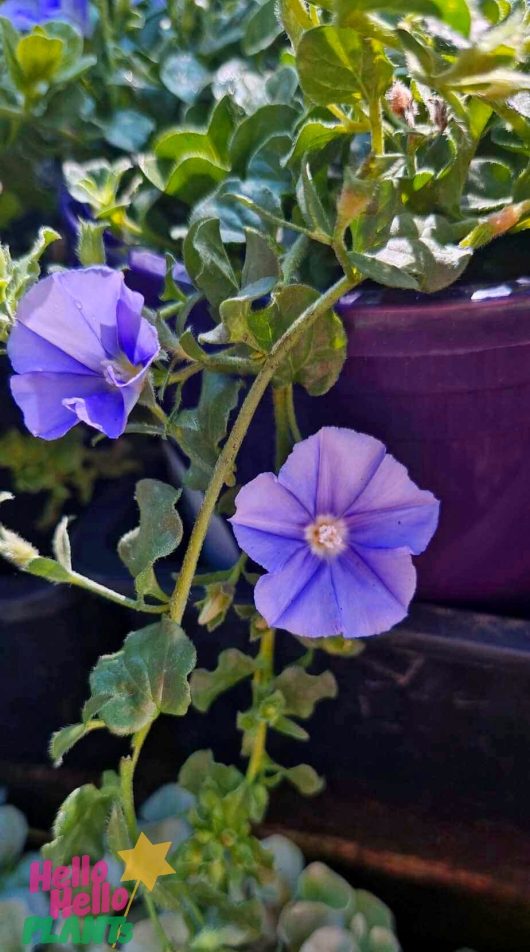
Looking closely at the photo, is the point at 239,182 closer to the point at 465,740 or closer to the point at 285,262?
the point at 285,262

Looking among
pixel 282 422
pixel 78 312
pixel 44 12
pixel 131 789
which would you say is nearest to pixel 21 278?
pixel 78 312

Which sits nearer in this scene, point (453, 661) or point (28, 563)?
point (28, 563)

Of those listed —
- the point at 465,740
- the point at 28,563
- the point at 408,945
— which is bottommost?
the point at 408,945

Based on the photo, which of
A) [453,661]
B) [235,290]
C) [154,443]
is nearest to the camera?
[235,290]

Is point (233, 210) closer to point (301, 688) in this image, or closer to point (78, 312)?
point (78, 312)

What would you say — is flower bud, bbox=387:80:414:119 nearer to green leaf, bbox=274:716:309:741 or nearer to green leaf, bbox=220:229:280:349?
green leaf, bbox=220:229:280:349

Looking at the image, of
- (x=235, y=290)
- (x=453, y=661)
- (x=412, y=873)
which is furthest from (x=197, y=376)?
(x=412, y=873)

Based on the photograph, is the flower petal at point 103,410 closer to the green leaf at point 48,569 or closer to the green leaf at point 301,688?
the green leaf at point 48,569
